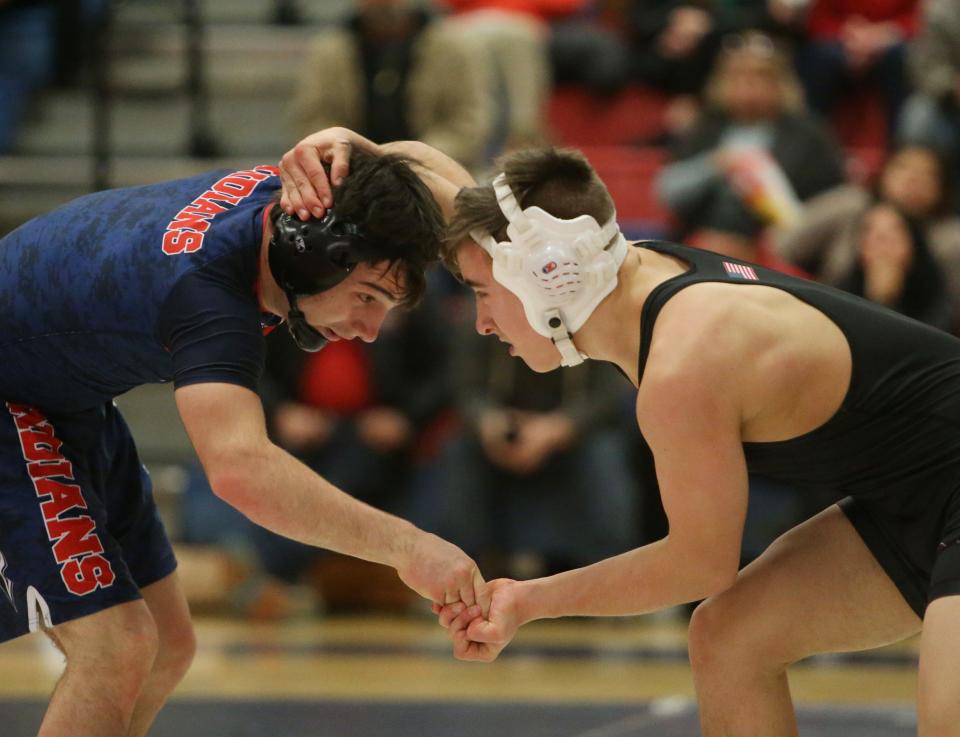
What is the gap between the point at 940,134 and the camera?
7.96 meters

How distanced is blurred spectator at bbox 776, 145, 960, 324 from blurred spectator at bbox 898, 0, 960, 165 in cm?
73

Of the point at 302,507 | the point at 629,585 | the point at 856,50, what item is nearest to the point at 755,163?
the point at 856,50

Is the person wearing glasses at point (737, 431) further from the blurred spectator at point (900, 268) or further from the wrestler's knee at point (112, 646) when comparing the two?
the blurred spectator at point (900, 268)

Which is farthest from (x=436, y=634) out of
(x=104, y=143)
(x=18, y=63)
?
(x=18, y=63)

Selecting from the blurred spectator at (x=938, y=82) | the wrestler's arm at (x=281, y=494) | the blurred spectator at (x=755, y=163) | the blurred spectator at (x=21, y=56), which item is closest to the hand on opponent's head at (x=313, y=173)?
the wrestler's arm at (x=281, y=494)

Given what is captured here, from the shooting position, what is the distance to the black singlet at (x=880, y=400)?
3.09 m

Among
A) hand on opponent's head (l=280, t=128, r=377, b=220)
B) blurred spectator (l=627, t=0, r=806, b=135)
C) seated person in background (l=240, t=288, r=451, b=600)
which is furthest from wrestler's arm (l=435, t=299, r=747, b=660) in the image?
blurred spectator (l=627, t=0, r=806, b=135)

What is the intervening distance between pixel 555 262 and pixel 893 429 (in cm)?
77

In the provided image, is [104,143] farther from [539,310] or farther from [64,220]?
[539,310]

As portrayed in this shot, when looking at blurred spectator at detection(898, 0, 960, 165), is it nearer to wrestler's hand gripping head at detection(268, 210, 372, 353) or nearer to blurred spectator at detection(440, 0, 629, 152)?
blurred spectator at detection(440, 0, 629, 152)

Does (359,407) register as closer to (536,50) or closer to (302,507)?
(536,50)

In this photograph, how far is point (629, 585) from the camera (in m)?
3.14

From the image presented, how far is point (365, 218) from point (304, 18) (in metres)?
6.67

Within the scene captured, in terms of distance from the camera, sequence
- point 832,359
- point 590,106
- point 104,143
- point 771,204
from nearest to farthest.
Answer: point 832,359, point 771,204, point 104,143, point 590,106
